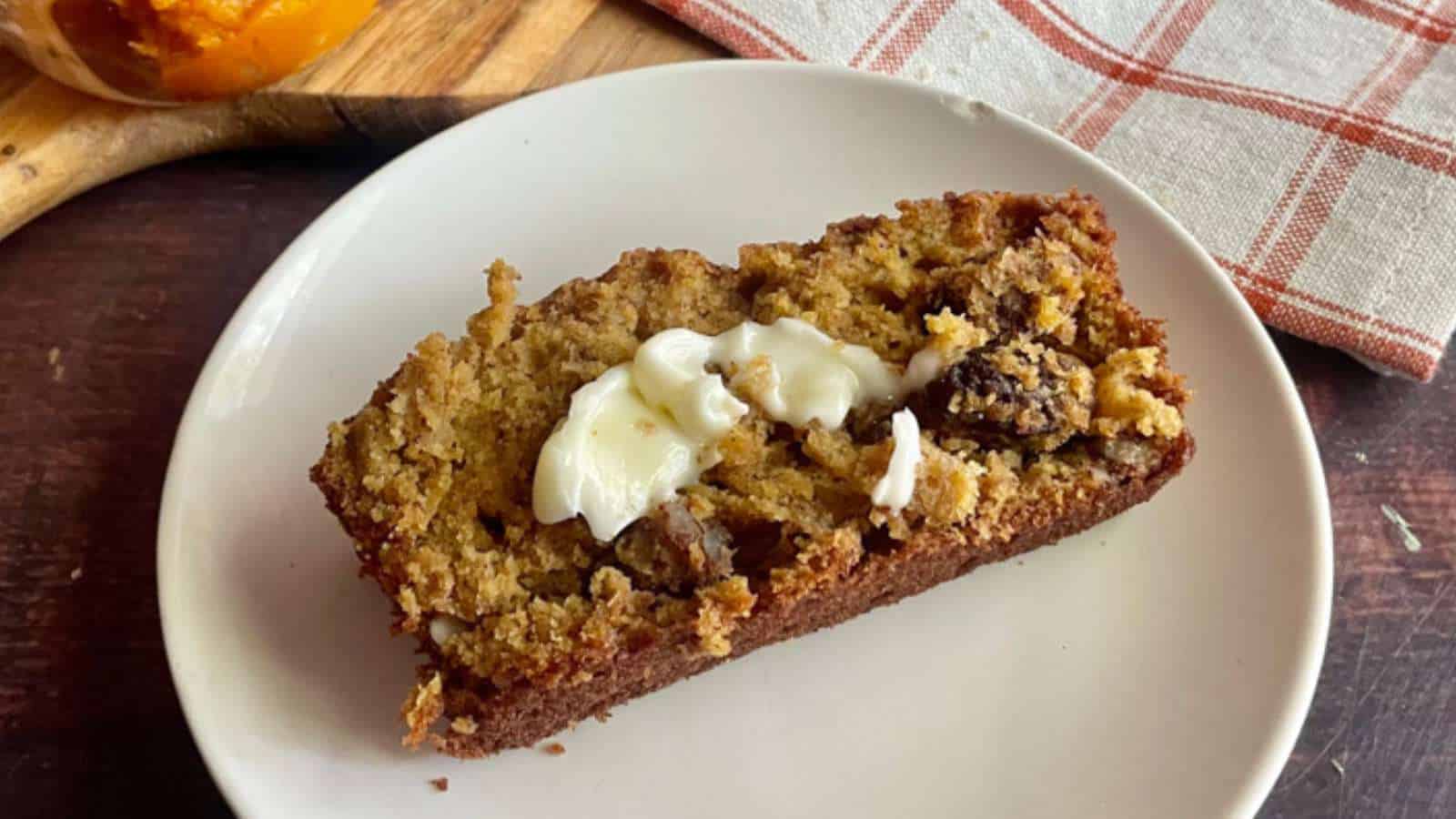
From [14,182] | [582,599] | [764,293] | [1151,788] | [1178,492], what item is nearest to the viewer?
→ [582,599]

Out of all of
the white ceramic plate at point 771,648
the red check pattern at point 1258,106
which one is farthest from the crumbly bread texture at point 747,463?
the red check pattern at point 1258,106

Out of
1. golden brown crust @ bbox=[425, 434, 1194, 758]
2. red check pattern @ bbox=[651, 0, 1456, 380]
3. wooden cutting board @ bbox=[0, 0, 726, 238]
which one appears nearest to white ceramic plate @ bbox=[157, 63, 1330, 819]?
golden brown crust @ bbox=[425, 434, 1194, 758]

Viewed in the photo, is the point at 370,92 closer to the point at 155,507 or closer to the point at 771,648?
the point at 155,507

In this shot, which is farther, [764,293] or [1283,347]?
[1283,347]

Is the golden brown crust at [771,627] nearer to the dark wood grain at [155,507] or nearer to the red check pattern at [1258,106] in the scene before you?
the dark wood grain at [155,507]

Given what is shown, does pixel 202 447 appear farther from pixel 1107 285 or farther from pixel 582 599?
pixel 1107 285

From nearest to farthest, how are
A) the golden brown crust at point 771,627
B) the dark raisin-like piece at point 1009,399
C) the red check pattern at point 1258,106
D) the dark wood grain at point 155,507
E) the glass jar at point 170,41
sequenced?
the golden brown crust at point 771,627, the dark raisin-like piece at point 1009,399, the dark wood grain at point 155,507, the glass jar at point 170,41, the red check pattern at point 1258,106

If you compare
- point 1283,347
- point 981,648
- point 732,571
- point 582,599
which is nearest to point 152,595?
point 582,599

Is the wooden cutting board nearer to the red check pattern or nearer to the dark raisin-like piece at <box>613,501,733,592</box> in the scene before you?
the red check pattern

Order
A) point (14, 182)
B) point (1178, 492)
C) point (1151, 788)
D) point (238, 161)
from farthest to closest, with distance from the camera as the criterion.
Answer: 1. point (238, 161)
2. point (14, 182)
3. point (1178, 492)
4. point (1151, 788)
